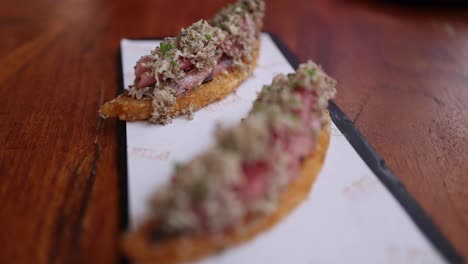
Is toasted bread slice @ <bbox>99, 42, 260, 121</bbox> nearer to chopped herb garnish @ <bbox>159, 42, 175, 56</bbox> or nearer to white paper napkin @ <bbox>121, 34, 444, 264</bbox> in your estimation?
white paper napkin @ <bbox>121, 34, 444, 264</bbox>

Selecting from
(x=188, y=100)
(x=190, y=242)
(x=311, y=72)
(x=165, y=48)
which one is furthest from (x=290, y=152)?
(x=165, y=48)

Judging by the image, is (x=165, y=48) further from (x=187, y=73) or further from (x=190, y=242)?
(x=190, y=242)

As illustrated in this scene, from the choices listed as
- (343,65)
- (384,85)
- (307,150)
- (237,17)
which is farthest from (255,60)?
(307,150)

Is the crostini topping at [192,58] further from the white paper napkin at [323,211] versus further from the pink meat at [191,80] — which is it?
the white paper napkin at [323,211]

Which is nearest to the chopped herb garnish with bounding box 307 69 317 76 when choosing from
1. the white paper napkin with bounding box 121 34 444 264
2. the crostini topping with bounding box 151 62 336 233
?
the crostini topping with bounding box 151 62 336 233

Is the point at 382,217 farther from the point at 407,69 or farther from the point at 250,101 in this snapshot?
the point at 407,69

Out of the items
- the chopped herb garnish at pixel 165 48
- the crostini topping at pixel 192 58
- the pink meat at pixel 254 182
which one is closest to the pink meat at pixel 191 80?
the crostini topping at pixel 192 58
